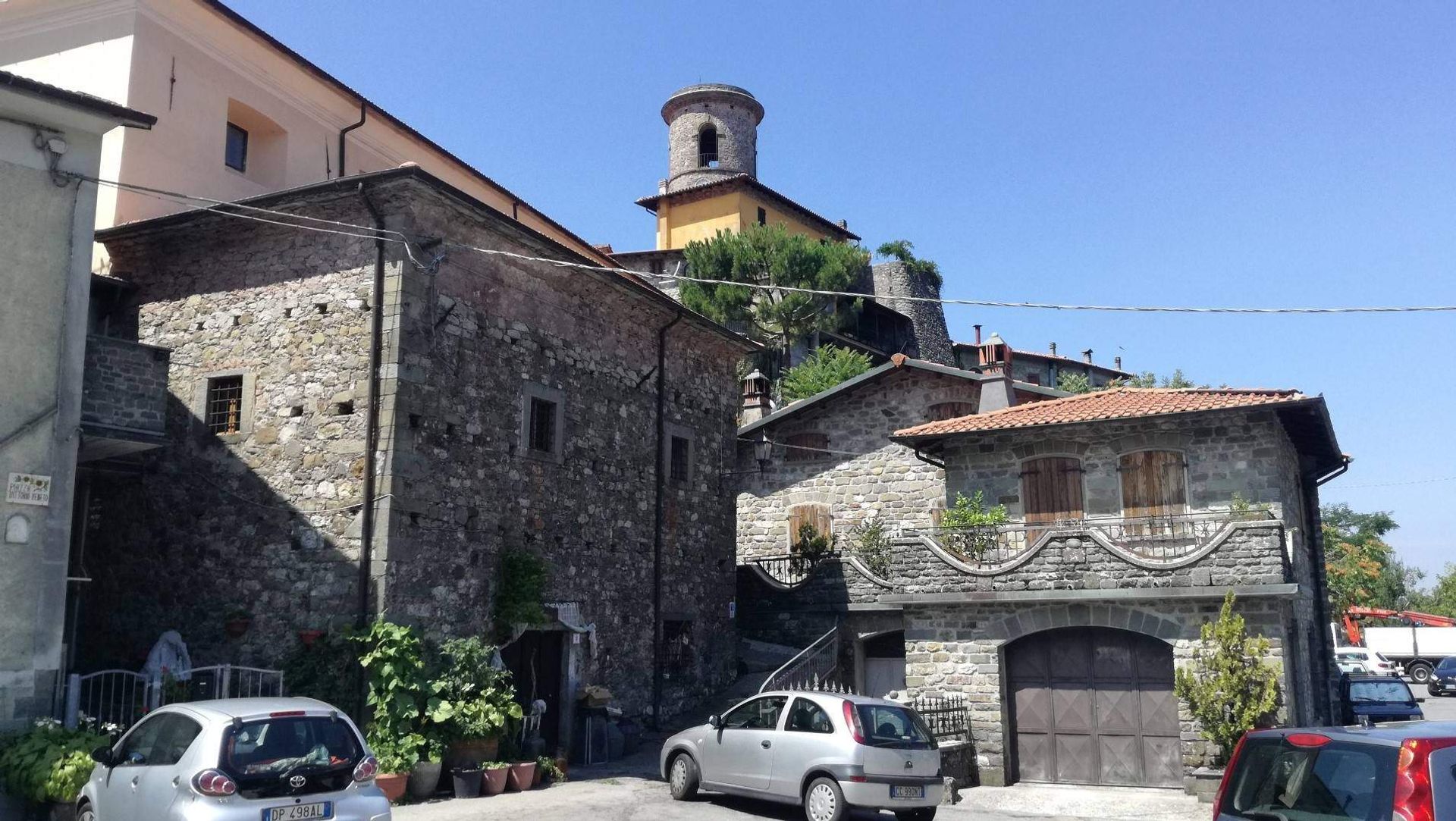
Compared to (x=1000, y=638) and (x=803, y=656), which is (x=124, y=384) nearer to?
(x=803, y=656)

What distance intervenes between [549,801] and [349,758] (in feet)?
15.3

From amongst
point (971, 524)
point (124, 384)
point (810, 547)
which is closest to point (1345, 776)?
point (124, 384)

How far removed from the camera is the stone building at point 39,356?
10.5 metres

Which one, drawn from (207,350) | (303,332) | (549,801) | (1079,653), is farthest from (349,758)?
(1079,653)

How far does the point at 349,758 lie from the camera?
26.7 feet

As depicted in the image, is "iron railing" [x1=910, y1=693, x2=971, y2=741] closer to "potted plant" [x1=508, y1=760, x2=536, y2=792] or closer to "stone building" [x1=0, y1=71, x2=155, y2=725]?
"potted plant" [x1=508, y1=760, x2=536, y2=792]

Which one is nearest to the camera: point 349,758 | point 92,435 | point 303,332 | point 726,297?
point 349,758

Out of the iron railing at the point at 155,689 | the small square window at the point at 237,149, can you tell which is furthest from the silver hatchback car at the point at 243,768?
the small square window at the point at 237,149

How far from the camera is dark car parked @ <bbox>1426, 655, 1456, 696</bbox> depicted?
114ft

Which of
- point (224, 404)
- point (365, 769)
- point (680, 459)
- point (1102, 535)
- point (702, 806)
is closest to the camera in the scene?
point (365, 769)

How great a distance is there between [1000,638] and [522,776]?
7326mm

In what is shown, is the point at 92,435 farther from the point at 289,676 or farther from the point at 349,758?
the point at 349,758

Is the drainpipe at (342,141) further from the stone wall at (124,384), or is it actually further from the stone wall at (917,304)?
the stone wall at (917,304)

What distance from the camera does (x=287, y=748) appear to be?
7930 millimetres
